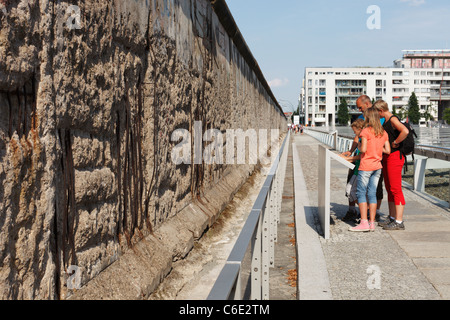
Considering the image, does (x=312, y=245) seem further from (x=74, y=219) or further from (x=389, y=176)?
(x=74, y=219)

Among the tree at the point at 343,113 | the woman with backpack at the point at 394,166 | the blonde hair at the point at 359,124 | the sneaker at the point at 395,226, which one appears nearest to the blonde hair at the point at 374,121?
the blonde hair at the point at 359,124

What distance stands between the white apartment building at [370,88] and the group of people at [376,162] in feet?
373

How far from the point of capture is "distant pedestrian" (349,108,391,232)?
5555 millimetres

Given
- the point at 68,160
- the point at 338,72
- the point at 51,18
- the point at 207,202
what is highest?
the point at 338,72

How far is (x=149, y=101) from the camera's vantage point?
3.70 m

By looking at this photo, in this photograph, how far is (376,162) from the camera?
5621 mm

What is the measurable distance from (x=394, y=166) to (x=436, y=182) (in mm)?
7809

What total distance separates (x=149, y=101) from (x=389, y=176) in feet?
11.6

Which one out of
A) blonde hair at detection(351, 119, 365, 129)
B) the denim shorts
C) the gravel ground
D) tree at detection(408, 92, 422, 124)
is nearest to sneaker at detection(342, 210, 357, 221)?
the denim shorts

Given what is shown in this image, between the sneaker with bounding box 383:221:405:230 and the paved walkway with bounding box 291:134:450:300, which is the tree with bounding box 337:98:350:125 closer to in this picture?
the paved walkway with bounding box 291:134:450:300

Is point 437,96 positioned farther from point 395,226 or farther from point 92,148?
point 92,148

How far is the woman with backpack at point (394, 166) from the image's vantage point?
5.77 m

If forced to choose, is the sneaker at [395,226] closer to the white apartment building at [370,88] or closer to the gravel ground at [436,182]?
the gravel ground at [436,182]
